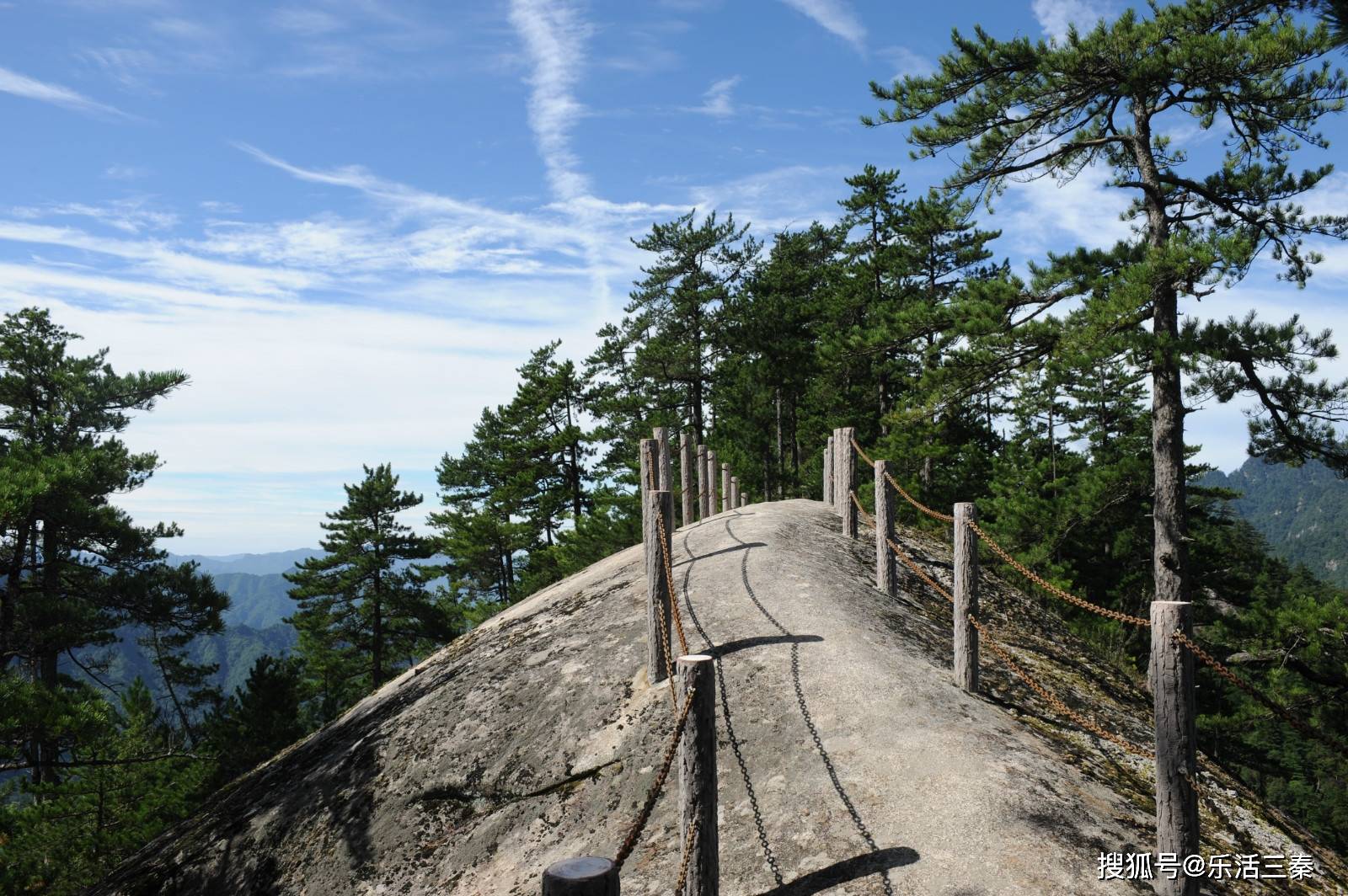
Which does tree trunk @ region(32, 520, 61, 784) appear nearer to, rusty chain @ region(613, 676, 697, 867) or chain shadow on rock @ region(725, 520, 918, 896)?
chain shadow on rock @ region(725, 520, 918, 896)

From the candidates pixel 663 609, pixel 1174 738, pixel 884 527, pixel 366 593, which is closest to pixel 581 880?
pixel 1174 738

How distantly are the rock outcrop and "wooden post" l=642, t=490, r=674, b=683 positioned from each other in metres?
0.24

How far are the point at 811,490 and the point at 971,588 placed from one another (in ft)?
82.9

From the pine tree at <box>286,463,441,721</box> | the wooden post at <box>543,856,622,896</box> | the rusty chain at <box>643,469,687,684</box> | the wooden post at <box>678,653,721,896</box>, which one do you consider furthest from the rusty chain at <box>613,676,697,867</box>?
the pine tree at <box>286,463,441,721</box>

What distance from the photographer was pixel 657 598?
741 centimetres

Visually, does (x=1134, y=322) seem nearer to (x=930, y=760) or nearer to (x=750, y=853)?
(x=930, y=760)

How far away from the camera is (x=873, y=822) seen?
5.20 meters

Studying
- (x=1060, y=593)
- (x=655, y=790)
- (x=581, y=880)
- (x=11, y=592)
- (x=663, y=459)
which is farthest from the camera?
(x=11, y=592)

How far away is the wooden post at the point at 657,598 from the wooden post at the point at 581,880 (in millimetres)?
3848

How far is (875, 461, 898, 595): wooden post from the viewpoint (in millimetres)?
9430

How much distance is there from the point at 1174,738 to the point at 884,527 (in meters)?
4.90

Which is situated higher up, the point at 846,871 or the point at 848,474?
the point at 848,474

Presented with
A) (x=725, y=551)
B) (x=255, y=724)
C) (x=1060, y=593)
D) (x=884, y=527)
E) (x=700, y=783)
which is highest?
(x=884, y=527)

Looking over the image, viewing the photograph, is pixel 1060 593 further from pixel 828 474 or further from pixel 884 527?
pixel 828 474
